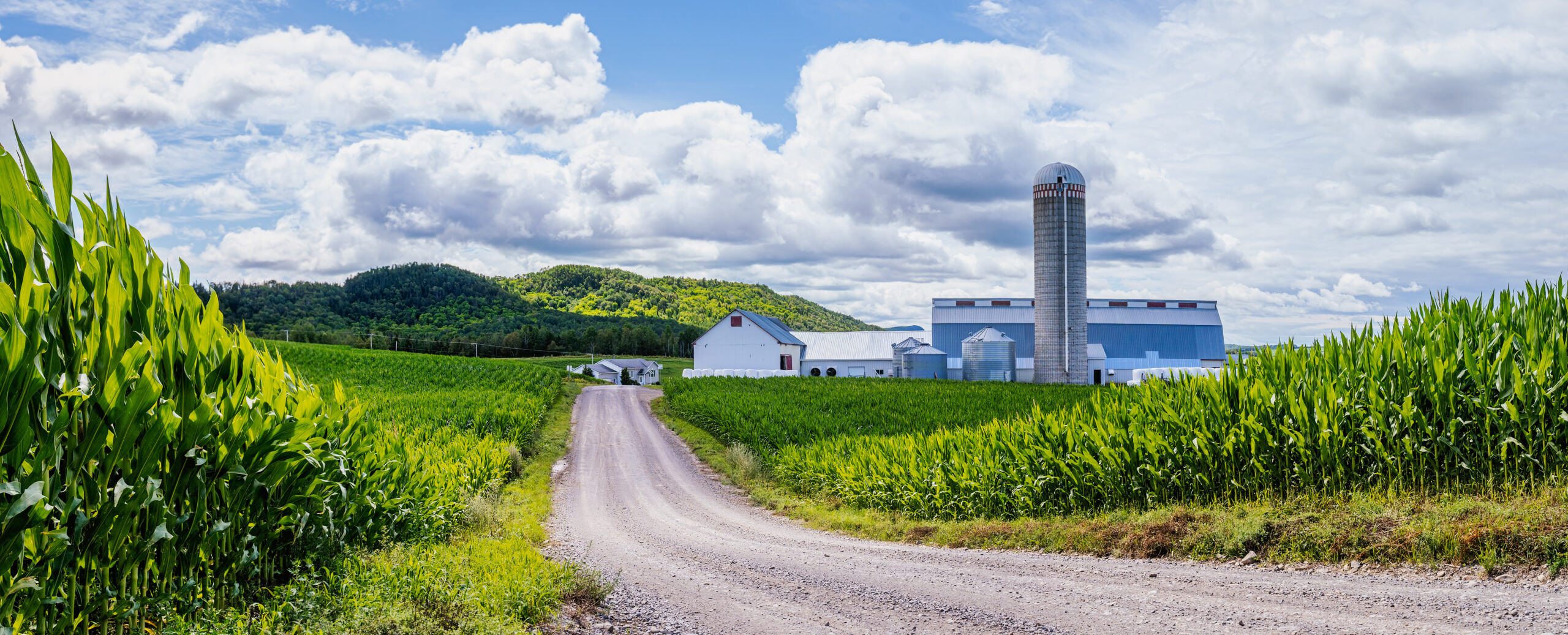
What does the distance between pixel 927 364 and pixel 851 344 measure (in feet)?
37.5

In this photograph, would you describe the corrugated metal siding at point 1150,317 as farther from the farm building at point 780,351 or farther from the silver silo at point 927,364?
the silver silo at point 927,364

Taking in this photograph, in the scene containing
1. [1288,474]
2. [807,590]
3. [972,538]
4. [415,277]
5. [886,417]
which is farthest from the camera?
[415,277]

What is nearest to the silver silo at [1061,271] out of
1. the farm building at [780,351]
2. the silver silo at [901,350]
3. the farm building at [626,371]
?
the silver silo at [901,350]

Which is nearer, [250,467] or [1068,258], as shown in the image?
[250,467]

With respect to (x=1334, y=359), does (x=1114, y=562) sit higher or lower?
lower

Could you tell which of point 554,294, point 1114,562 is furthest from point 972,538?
point 554,294

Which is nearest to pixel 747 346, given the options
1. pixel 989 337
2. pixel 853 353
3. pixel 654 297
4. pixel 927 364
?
pixel 853 353

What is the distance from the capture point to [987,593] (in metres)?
8.50

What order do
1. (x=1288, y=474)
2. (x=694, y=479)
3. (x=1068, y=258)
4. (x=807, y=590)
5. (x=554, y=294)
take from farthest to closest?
(x=554, y=294) < (x=1068, y=258) < (x=694, y=479) < (x=1288, y=474) < (x=807, y=590)

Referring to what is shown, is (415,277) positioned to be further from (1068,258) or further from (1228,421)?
(1228,421)

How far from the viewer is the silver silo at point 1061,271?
40.0 meters

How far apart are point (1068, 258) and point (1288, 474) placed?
101ft

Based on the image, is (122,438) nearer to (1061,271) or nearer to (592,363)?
(1061,271)

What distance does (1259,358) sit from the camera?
1181 centimetres
